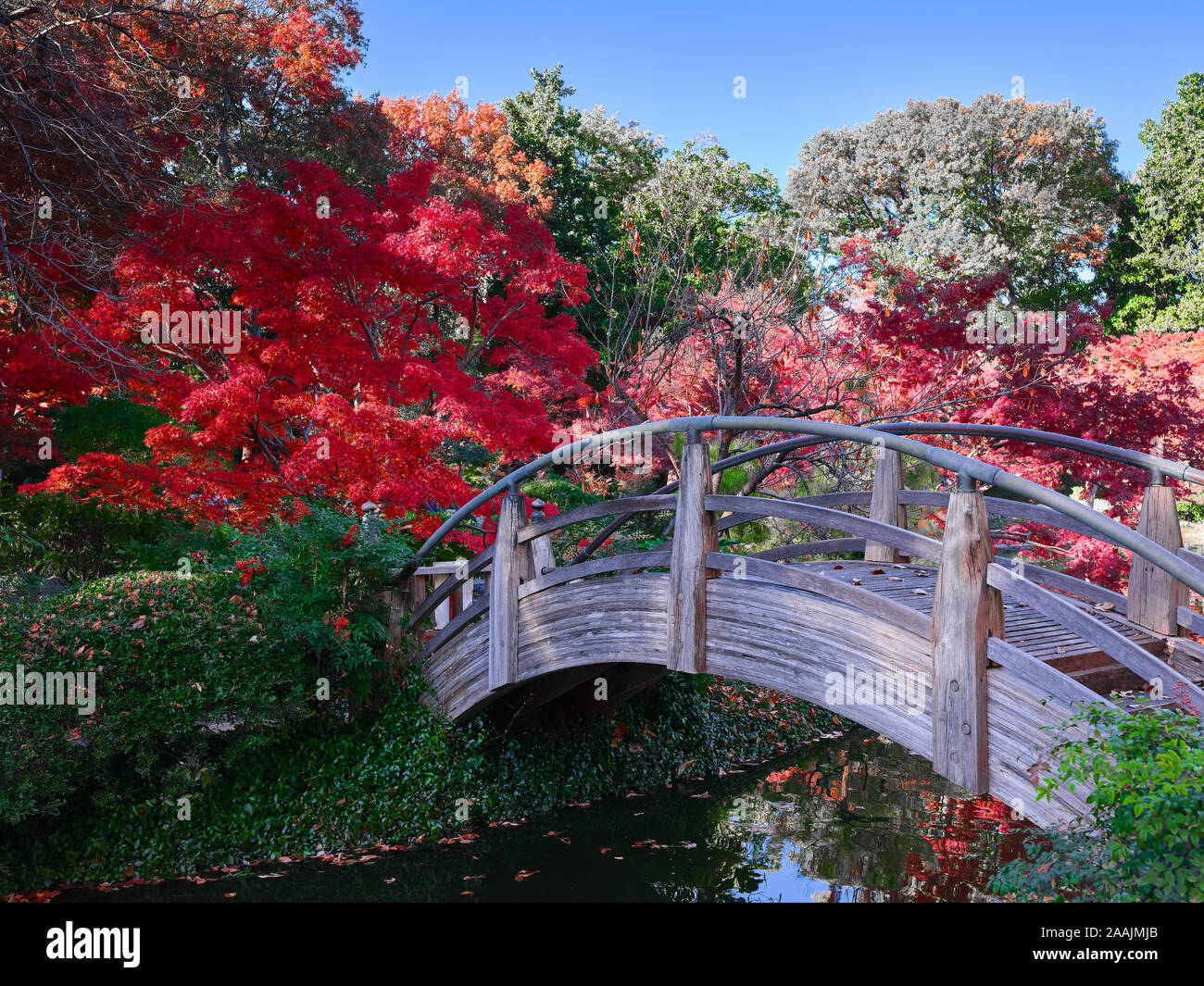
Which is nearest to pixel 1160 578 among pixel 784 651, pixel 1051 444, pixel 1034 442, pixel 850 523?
pixel 1051 444

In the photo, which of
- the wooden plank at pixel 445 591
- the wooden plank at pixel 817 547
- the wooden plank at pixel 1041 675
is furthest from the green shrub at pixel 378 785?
the wooden plank at pixel 1041 675

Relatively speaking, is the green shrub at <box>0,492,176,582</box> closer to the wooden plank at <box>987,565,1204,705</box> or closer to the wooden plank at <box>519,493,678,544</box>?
the wooden plank at <box>519,493,678,544</box>

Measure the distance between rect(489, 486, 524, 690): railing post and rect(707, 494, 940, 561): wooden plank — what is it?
193cm

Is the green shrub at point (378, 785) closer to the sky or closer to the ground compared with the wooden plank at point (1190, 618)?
closer to the ground

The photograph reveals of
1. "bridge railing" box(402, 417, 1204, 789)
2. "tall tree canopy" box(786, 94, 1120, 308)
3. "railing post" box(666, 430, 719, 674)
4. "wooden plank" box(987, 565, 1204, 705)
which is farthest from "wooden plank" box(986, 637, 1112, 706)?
"tall tree canopy" box(786, 94, 1120, 308)

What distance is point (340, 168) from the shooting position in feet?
44.8

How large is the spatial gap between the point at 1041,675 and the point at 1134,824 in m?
1.14

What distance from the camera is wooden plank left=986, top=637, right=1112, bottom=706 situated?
4.14 meters

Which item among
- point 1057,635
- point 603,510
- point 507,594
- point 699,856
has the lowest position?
point 699,856

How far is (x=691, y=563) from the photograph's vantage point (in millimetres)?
5738

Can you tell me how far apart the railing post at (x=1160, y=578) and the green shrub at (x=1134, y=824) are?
72.3 inches

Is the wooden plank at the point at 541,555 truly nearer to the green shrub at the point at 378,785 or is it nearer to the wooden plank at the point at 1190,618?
the green shrub at the point at 378,785

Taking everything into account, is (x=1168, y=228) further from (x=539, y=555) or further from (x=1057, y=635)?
(x=539, y=555)

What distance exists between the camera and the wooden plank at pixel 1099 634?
4.02 meters
